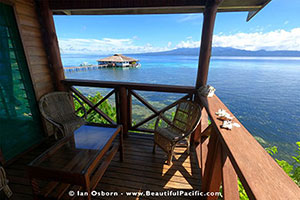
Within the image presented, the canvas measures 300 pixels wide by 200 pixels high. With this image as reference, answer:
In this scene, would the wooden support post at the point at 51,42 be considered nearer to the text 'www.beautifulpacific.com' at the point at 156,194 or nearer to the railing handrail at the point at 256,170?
the text 'www.beautifulpacific.com' at the point at 156,194

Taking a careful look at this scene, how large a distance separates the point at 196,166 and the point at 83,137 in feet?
5.38

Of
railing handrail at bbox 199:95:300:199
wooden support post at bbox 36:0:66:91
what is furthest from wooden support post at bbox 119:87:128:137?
railing handrail at bbox 199:95:300:199

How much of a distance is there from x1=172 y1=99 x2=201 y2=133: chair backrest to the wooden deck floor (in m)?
0.48

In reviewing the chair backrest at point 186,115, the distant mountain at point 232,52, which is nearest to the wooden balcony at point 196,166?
the chair backrest at point 186,115

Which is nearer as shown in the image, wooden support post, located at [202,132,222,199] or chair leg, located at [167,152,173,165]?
wooden support post, located at [202,132,222,199]

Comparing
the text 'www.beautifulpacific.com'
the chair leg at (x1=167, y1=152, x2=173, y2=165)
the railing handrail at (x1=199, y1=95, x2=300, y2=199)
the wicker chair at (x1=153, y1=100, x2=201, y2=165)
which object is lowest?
the text 'www.beautifulpacific.com'

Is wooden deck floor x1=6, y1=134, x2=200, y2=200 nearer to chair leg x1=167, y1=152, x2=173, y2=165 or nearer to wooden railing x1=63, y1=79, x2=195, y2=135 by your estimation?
chair leg x1=167, y1=152, x2=173, y2=165

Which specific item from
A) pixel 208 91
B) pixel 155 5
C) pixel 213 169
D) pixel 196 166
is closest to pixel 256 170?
pixel 213 169

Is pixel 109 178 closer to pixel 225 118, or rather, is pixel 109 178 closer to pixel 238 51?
pixel 225 118

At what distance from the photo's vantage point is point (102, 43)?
44.6 metres

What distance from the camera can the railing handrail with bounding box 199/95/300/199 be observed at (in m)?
0.55

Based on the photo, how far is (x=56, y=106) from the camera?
2.47 m

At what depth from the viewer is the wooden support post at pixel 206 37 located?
1904 mm

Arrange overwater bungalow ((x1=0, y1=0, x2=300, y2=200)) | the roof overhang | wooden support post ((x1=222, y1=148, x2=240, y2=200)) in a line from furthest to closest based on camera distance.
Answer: the roof overhang, overwater bungalow ((x1=0, y1=0, x2=300, y2=200)), wooden support post ((x1=222, y1=148, x2=240, y2=200))
